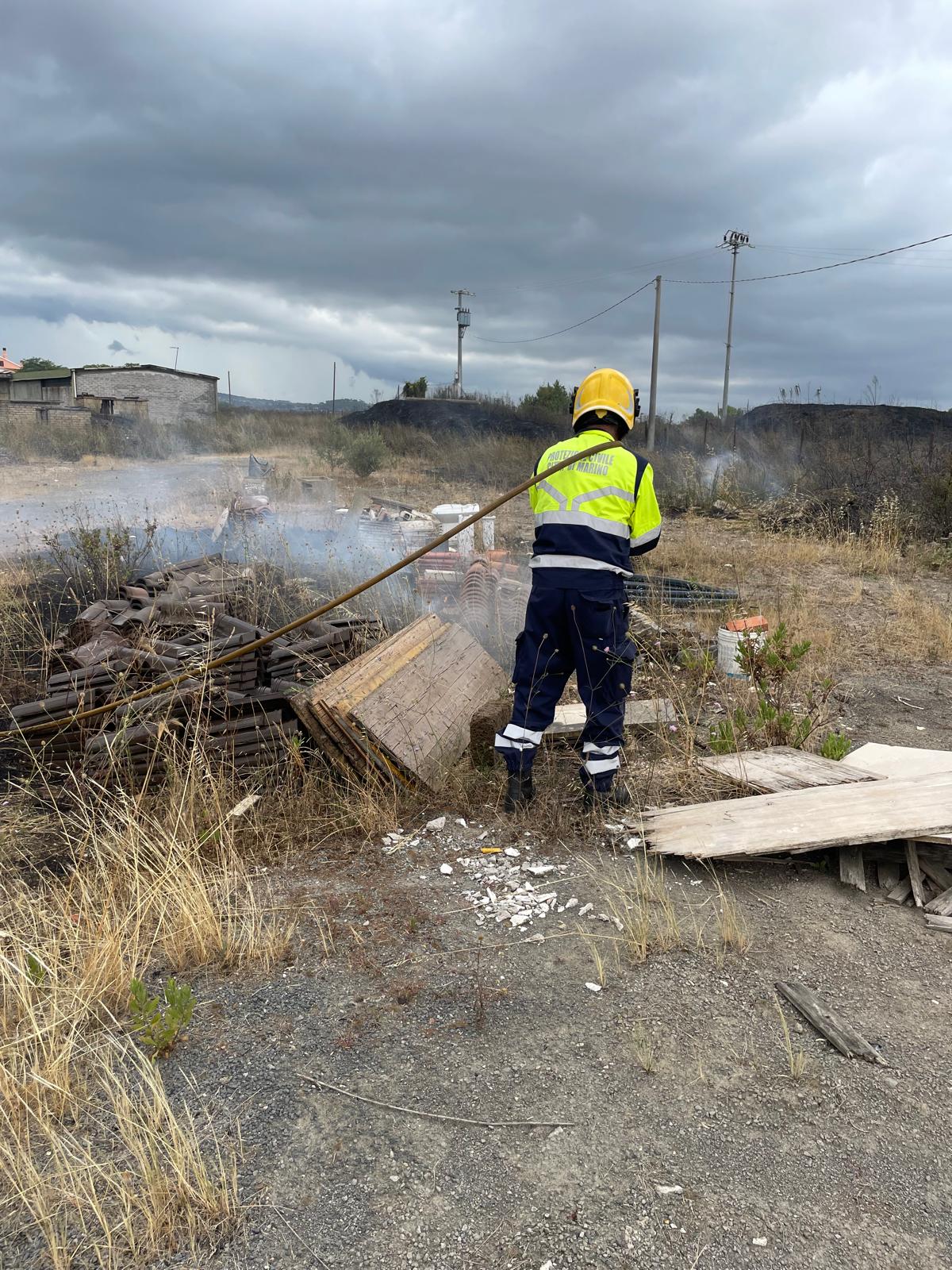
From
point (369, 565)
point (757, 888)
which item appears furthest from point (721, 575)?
point (757, 888)

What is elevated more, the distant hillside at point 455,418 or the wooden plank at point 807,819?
the distant hillside at point 455,418

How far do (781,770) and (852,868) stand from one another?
78cm

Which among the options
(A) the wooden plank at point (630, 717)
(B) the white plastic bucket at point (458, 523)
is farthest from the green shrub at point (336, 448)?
(A) the wooden plank at point (630, 717)

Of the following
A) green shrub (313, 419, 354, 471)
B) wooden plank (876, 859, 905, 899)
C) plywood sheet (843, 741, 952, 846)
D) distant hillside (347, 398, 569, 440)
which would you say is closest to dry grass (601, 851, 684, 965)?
wooden plank (876, 859, 905, 899)

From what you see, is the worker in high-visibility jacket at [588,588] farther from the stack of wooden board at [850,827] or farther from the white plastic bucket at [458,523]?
the white plastic bucket at [458,523]

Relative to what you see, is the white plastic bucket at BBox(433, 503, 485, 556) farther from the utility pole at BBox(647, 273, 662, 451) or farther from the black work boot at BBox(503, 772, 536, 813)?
the utility pole at BBox(647, 273, 662, 451)

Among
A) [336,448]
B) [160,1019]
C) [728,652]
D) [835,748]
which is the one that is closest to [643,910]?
[160,1019]

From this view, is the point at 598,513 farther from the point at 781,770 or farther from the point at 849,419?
the point at 849,419

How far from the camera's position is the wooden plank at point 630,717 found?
15.5ft

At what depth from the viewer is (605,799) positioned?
4.15 metres

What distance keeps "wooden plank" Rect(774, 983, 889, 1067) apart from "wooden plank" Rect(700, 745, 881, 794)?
136 centimetres

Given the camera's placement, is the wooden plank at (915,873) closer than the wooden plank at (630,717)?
Yes

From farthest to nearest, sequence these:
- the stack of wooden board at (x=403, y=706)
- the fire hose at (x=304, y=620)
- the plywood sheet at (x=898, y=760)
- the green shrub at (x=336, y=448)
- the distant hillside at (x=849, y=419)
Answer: the distant hillside at (x=849, y=419), the green shrub at (x=336, y=448), the stack of wooden board at (x=403, y=706), the plywood sheet at (x=898, y=760), the fire hose at (x=304, y=620)

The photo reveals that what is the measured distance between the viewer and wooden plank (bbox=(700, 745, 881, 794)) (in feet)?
13.6
